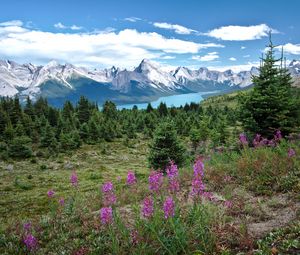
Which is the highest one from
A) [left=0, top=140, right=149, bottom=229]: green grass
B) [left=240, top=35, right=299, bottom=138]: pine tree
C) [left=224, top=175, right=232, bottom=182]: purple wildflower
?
[left=240, top=35, right=299, bottom=138]: pine tree

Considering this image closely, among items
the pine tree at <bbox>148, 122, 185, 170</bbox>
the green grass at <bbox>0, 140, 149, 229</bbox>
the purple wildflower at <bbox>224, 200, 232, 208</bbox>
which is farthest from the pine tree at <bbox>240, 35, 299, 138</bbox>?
the purple wildflower at <bbox>224, 200, 232, 208</bbox>

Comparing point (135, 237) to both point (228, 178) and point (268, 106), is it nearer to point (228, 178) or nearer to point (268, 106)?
point (228, 178)

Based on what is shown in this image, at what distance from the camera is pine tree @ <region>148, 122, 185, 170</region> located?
23.5 m

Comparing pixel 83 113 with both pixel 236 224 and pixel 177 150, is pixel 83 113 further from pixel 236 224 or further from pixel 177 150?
pixel 236 224

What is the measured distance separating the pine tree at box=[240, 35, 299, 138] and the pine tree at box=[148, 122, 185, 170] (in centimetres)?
529

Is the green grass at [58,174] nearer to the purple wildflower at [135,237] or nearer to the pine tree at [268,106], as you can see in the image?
the purple wildflower at [135,237]

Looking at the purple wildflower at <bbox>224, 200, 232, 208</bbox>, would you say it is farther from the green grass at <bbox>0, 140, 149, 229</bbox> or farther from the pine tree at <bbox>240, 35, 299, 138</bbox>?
the pine tree at <bbox>240, 35, 299, 138</bbox>

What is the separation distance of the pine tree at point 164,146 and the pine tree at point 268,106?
5287 mm

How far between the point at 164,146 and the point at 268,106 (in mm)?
8005

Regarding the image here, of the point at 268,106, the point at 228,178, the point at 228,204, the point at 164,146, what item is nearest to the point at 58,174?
the point at 164,146

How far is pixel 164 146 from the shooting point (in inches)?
940

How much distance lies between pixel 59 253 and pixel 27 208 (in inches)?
502

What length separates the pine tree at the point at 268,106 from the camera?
66.1ft

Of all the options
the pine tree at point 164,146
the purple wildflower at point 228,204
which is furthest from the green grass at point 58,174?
the purple wildflower at point 228,204
